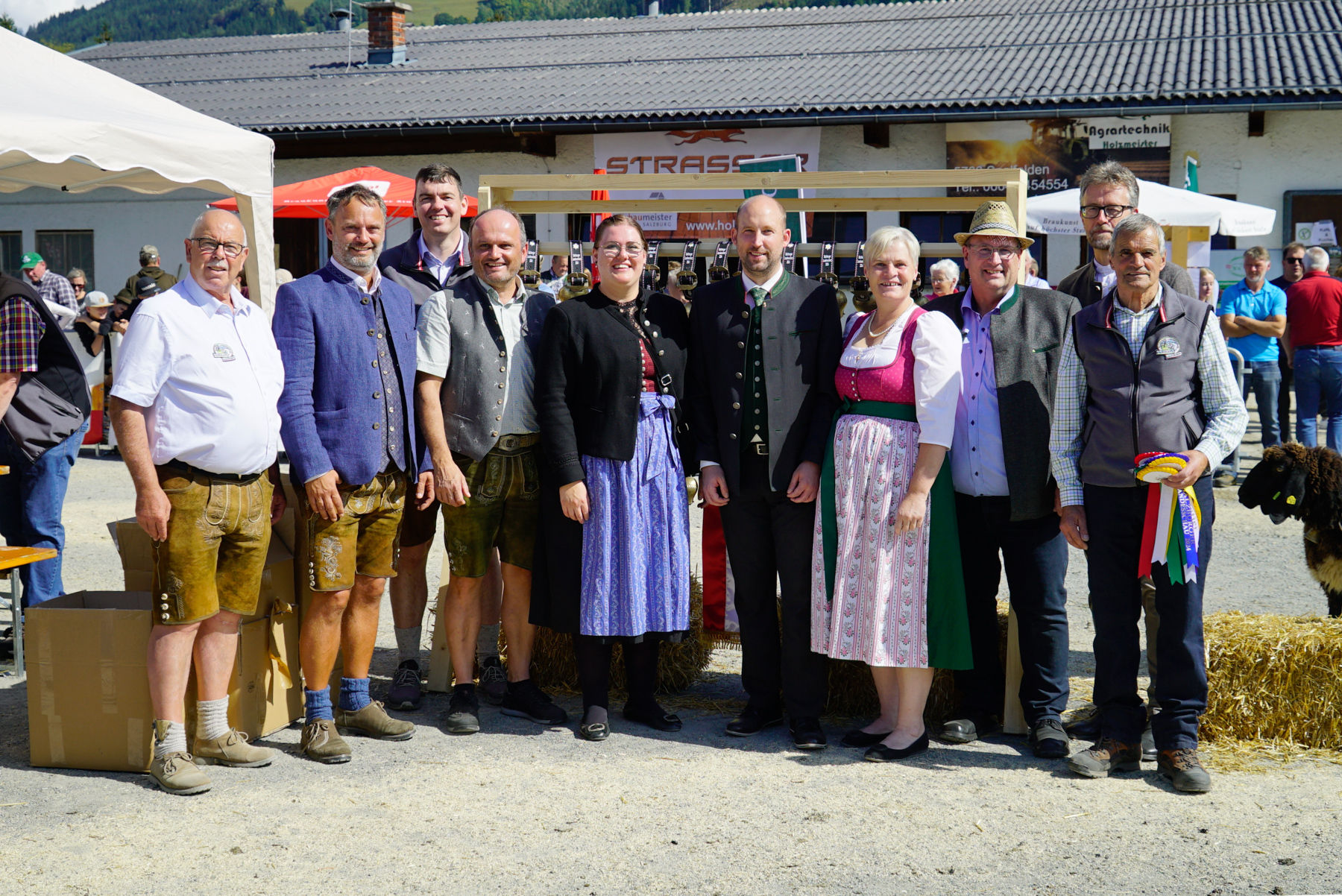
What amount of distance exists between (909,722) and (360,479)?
6.91 feet

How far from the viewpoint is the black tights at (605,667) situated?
15.1 feet

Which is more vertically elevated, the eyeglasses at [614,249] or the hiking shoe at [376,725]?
the eyeglasses at [614,249]

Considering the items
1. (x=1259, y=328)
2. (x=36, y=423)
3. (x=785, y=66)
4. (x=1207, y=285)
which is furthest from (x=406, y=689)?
(x=785, y=66)

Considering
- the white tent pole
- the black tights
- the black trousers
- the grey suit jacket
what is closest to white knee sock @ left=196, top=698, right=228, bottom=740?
the black tights

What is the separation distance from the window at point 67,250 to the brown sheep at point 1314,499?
18726mm

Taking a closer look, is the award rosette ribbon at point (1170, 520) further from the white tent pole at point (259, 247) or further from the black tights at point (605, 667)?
the white tent pole at point (259, 247)

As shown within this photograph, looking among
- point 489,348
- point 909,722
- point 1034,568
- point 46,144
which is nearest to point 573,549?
point 489,348

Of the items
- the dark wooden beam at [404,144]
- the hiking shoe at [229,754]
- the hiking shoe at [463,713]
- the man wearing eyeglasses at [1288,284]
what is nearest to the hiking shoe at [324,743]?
the hiking shoe at [229,754]

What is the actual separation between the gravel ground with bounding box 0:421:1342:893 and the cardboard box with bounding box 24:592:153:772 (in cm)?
8

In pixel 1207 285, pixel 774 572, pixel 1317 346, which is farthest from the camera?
pixel 1207 285

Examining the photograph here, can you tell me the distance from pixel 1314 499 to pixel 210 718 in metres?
4.33

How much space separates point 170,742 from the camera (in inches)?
156

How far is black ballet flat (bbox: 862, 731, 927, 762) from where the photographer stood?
4.28 m

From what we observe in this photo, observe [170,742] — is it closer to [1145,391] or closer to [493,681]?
[493,681]
